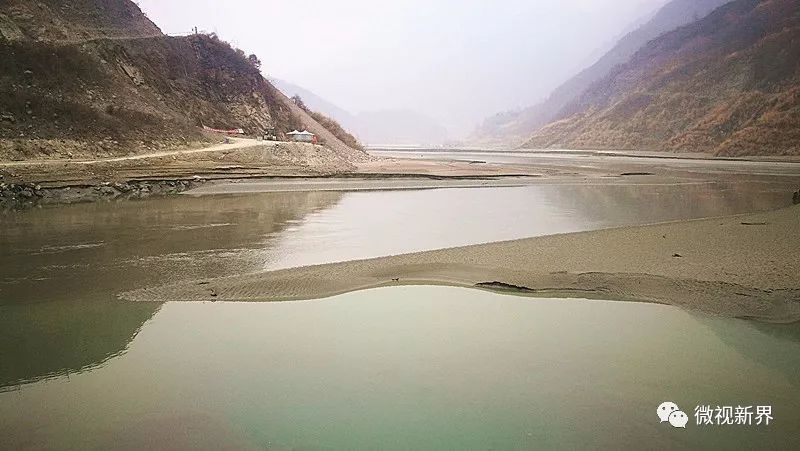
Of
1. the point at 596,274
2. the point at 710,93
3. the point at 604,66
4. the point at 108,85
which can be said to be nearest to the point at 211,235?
the point at 596,274

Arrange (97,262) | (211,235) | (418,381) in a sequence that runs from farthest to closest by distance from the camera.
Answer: (211,235)
(97,262)
(418,381)

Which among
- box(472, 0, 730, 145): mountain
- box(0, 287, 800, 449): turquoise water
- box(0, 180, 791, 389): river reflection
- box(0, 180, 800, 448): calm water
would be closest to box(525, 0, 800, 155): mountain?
box(0, 180, 791, 389): river reflection

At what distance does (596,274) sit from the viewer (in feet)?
30.6

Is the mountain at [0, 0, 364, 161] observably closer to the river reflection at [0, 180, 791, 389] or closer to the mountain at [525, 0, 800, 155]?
the river reflection at [0, 180, 791, 389]

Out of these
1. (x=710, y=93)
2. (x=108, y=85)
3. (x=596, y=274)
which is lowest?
(x=596, y=274)

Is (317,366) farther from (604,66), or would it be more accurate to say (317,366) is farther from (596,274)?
(604,66)

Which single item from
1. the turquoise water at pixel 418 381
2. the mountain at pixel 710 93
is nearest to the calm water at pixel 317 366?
the turquoise water at pixel 418 381

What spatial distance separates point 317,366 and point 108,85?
35730mm

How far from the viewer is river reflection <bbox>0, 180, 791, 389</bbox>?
23.4ft

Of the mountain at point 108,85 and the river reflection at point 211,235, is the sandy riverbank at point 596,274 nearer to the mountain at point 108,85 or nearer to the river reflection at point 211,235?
the river reflection at point 211,235

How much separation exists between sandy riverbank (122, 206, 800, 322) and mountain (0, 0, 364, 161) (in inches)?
923

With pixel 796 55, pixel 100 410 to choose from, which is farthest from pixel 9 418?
pixel 796 55

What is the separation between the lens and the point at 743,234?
493 inches

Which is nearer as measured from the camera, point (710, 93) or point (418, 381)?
point (418, 381)
